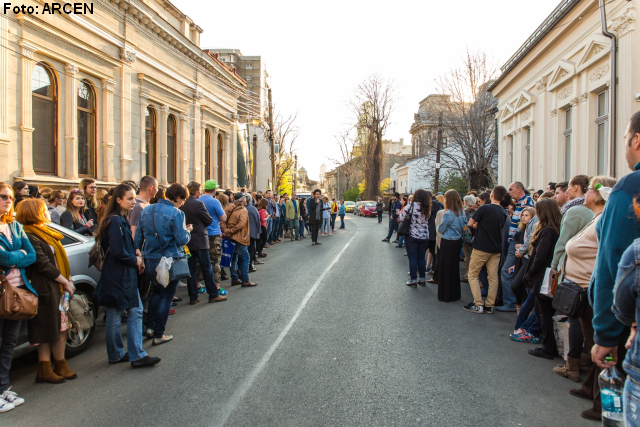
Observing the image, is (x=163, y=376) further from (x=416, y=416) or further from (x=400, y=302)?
(x=400, y=302)

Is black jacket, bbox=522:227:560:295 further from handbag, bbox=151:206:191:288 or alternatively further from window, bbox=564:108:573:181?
window, bbox=564:108:573:181

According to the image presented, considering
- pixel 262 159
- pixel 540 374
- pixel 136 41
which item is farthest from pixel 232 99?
pixel 540 374

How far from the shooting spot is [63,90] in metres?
12.7

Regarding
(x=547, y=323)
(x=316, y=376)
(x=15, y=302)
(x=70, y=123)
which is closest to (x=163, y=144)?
(x=70, y=123)

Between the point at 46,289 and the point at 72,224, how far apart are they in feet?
10.9

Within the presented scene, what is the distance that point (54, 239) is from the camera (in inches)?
172

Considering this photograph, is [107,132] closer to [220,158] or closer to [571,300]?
[220,158]

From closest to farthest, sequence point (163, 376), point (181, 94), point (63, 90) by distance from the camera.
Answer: point (163, 376) → point (63, 90) → point (181, 94)

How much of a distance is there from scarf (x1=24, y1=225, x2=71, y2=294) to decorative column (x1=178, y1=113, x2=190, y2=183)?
16.8m

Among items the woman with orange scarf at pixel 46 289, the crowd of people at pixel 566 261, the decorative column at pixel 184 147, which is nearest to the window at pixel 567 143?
the crowd of people at pixel 566 261

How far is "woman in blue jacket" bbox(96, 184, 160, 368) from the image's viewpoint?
4551 millimetres

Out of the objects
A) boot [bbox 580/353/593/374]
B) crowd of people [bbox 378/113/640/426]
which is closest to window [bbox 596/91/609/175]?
crowd of people [bbox 378/113/640/426]

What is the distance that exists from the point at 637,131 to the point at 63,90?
1425 centimetres

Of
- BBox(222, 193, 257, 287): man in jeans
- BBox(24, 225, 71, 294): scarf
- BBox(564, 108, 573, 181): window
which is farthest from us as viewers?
BBox(564, 108, 573, 181): window
